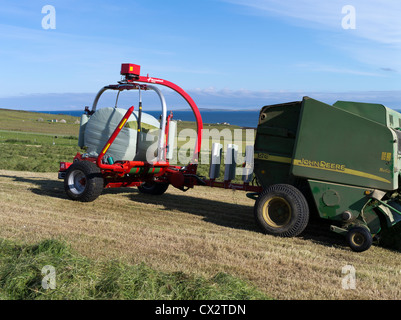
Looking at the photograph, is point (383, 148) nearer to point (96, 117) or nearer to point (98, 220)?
point (98, 220)

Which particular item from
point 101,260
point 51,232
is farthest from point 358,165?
point 51,232

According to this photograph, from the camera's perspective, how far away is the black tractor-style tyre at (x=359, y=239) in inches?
258

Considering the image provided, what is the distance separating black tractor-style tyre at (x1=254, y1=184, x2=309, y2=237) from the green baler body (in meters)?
0.28

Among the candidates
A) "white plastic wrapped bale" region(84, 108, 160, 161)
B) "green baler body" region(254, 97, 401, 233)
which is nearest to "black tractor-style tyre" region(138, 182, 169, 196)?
"white plastic wrapped bale" region(84, 108, 160, 161)

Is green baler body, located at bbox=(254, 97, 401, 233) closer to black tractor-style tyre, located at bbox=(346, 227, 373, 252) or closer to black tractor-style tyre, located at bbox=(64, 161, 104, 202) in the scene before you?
black tractor-style tyre, located at bbox=(346, 227, 373, 252)

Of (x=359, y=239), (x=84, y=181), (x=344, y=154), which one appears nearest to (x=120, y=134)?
(x=84, y=181)

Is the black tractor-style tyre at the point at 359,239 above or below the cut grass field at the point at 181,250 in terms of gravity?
above

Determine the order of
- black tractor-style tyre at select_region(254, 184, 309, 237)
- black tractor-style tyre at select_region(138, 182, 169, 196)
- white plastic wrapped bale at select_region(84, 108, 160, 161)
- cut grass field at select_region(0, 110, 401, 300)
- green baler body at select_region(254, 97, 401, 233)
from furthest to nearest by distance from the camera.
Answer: black tractor-style tyre at select_region(138, 182, 169, 196) → white plastic wrapped bale at select_region(84, 108, 160, 161) → black tractor-style tyre at select_region(254, 184, 309, 237) → green baler body at select_region(254, 97, 401, 233) → cut grass field at select_region(0, 110, 401, 300)

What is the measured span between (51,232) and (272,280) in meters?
3.63

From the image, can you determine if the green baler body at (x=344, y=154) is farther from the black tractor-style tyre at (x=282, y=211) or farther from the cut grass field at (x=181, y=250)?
the cut grass field at (x=181, y=250)

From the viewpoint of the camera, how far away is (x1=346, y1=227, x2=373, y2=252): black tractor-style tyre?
6.55m

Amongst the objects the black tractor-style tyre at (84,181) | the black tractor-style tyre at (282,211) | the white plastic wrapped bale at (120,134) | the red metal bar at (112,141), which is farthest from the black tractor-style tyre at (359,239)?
the black tractor-style tyre at (84,181)

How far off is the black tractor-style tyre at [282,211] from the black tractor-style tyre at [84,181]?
12.3 feet
